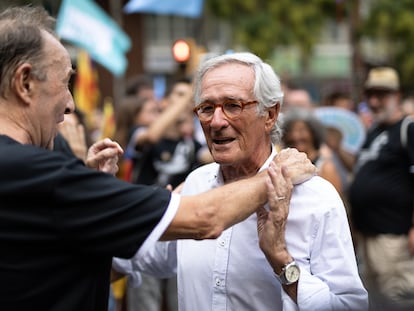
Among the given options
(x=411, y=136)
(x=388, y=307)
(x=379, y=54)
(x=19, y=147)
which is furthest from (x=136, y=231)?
(x=379, y=54)

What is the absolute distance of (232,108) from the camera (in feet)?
10.8

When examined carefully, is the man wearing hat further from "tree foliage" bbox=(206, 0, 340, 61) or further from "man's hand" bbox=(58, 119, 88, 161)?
"tree foliage" bbox=(206, 0, 340, 61)

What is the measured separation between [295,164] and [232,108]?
0.38m

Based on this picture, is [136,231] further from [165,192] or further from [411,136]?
[411,136]

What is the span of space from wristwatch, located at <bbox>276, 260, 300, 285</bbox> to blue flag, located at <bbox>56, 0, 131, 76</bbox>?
6.88 meters

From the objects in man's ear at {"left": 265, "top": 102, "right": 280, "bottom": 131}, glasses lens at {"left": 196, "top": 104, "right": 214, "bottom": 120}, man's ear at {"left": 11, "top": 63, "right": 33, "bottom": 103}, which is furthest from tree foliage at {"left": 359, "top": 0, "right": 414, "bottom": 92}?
man's ear at {"left": 11, "top": 63, "right": 33, "bottom": 103}

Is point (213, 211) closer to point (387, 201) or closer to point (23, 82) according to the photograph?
point (23, 82)

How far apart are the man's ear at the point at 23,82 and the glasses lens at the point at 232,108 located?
87 centimetres

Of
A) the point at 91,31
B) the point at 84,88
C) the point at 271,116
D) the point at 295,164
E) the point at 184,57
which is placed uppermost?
the point at 91,31

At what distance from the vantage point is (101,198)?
2.59 m

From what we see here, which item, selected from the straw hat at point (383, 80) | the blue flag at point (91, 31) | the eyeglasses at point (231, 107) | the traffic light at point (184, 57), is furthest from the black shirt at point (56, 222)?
the blue flag at point (91, 31)

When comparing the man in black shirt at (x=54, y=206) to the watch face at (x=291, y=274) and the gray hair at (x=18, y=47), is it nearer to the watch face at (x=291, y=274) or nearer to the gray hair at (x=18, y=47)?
the gray hair at (x=18, y=47)

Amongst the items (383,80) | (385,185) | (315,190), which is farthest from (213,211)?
(383,80)

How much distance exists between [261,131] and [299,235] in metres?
0.46
